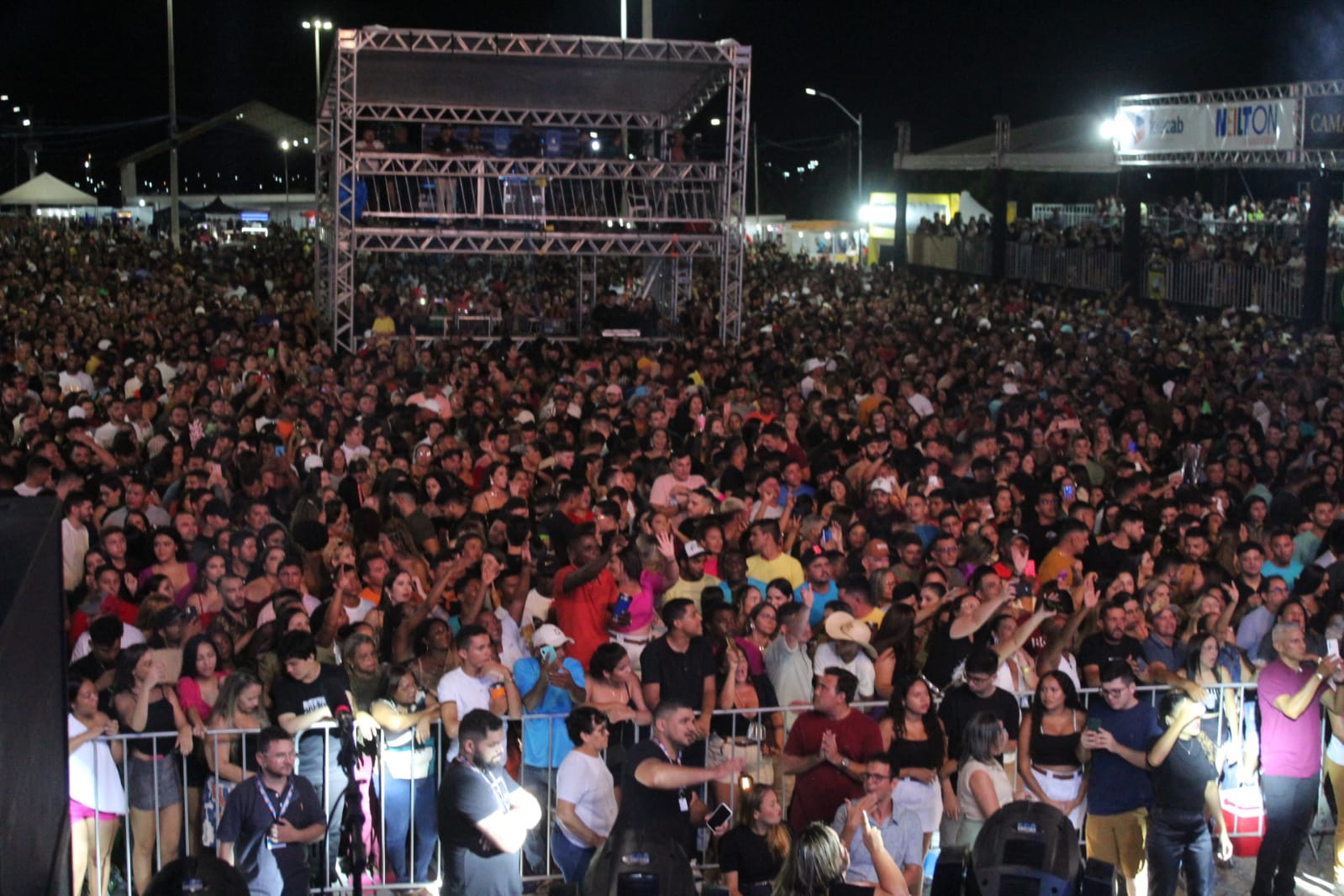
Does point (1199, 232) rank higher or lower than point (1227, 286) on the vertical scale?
higher

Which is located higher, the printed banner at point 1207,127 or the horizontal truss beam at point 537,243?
the printed banner at point 1207,127

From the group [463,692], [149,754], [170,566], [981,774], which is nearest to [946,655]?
[981,774]

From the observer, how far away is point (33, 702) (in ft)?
7.29

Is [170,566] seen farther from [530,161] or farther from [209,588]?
[530,161]

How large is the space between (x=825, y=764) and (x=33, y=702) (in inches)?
172

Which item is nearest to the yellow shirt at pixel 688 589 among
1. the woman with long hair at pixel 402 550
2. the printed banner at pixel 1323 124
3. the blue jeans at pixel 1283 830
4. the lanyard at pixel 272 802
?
the woman with long hair at pixel 402 550

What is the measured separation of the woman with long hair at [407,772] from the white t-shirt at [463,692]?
0.31 ft

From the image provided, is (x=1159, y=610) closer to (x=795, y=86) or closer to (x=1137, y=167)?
(x=1137, y=167)

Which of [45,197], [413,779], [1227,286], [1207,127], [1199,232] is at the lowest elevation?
[413,779]

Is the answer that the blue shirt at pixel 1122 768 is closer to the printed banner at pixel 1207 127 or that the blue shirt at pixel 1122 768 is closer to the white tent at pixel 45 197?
the printed banner at pixel 1207 127

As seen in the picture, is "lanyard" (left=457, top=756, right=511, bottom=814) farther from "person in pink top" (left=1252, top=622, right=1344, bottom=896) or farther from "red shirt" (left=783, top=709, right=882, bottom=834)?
"person in pink top" (left=1252, top=622, right=1344, bottom=896)

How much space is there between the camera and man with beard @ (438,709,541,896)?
5688 mm

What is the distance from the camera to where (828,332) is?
20.6m

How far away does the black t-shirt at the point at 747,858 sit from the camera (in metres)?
5.73
